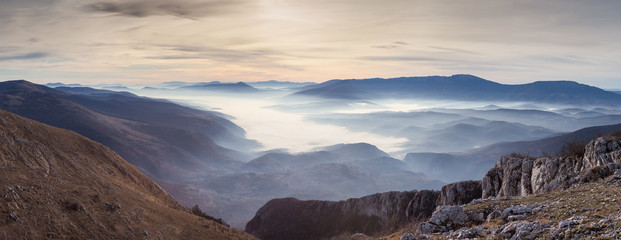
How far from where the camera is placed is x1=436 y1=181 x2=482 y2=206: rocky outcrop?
63.9m

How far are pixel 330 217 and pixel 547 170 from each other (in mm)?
73201

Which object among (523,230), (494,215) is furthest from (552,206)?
(523,230)

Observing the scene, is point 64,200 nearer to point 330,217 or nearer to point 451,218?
point 451,218

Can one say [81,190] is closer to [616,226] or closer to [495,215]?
[495,215]

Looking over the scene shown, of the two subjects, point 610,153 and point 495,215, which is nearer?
point 495,215

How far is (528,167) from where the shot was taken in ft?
149

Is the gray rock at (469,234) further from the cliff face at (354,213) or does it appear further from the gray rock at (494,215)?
the cliff face at (354,213)

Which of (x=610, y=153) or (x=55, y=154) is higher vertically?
(x=610, y=153)

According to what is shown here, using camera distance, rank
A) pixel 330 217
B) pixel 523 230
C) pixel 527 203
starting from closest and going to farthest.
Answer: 1. pixel 523 230
2. pixel 527 203
3. pixel 330 217

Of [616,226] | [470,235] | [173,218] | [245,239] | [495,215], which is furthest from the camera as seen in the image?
[245,239]

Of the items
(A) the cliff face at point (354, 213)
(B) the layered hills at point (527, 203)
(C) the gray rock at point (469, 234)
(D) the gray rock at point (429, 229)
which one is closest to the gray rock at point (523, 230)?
(B) the layered hills at point (527, 203)

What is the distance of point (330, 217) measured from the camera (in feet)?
345

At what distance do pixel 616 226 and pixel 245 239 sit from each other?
49297mm

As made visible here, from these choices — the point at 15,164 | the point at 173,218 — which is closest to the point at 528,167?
the point at 173,218
